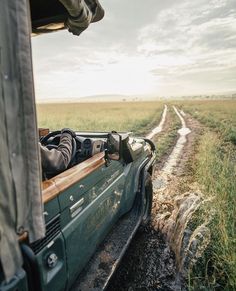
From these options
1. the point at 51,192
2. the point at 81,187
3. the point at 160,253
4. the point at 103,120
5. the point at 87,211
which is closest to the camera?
the point at 51,192

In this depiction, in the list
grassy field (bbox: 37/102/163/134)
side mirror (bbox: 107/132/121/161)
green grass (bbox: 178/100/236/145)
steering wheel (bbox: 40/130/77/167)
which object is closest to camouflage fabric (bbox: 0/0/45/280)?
grassy field (bbox: 37/102/163/134)

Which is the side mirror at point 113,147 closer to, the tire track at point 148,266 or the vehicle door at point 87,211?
the vehicle door at point 87,211

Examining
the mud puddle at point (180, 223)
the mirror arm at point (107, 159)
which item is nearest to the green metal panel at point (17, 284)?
the mirror arm at point (107, 159)

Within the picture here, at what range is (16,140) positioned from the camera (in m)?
1.29

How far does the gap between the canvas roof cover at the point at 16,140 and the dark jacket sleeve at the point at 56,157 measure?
1015 millimetres

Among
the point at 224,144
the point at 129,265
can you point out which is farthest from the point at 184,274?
the point at 224,144

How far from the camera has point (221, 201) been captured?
3.84m

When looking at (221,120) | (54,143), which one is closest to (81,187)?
(54,143)

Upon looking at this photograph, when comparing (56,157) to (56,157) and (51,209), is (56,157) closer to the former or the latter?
(56,157)

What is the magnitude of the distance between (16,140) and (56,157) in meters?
1.25

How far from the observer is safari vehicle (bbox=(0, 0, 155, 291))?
4.09 feet

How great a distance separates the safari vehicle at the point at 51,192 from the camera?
4.09 feet

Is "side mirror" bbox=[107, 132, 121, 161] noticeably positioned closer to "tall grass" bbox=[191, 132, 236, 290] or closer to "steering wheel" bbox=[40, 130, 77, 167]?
"steering wheel" bbox=[40, 130, 77, 167]

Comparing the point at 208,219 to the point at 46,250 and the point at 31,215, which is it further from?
the point at 31,215
